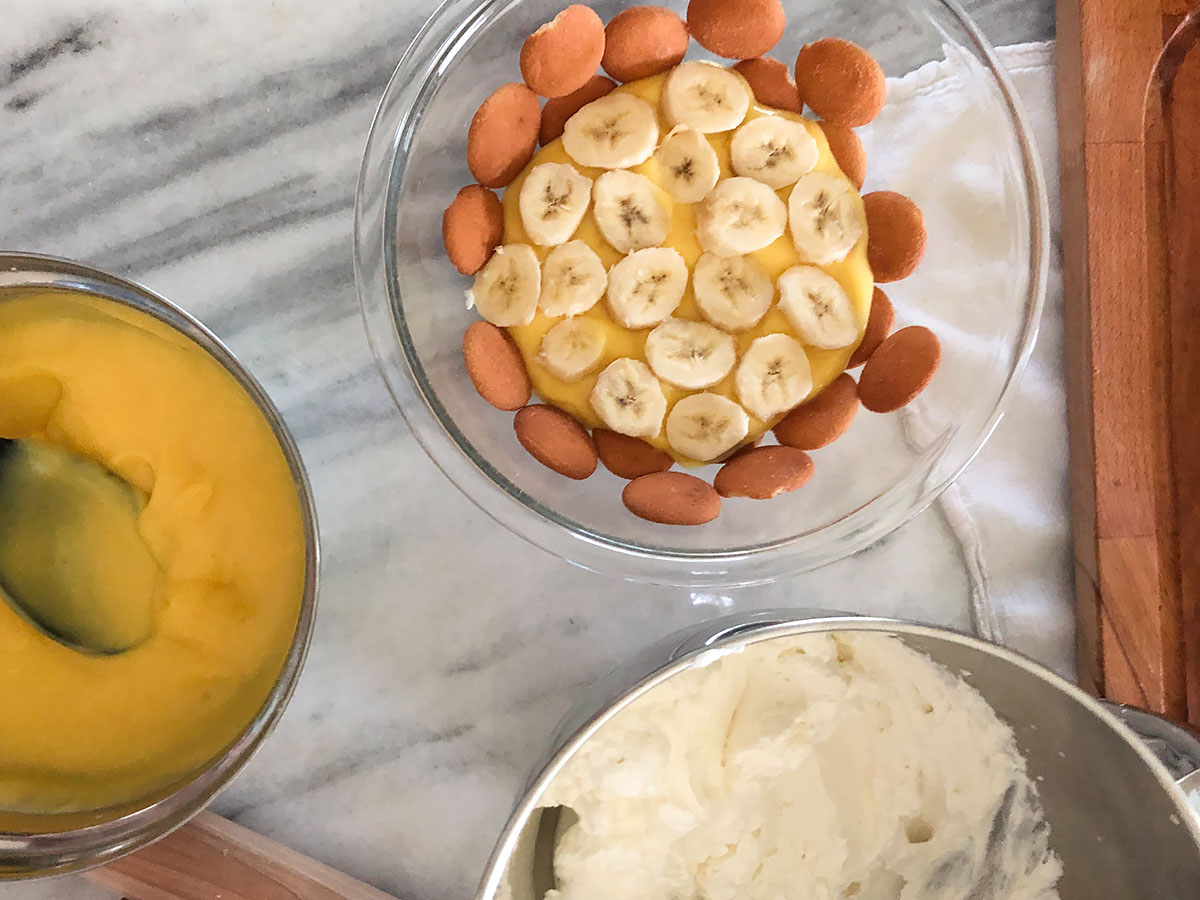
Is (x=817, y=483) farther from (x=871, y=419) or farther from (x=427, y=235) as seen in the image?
(x=427, y=235)

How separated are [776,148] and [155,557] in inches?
22.4

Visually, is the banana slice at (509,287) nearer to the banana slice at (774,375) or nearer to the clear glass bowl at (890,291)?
the clear glass bowl at (890,291)

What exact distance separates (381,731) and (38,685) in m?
0.26

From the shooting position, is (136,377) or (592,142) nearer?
(136,377)

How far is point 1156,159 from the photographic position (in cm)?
78

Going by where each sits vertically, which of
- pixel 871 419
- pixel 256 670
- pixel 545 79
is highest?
pixel 545 79

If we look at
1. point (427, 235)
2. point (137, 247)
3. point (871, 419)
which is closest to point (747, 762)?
point (871, 419)

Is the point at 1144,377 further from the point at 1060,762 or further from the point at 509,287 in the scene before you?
the point at 509,287

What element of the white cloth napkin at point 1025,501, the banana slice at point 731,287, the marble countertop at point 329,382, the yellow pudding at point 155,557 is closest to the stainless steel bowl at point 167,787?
the yellow pudding at point 155,557

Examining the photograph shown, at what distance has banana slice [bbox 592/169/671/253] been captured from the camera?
2.58 ft

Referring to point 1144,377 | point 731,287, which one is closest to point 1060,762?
point 1144,377

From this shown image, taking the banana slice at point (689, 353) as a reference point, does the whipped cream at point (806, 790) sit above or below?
below

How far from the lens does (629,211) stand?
793mm

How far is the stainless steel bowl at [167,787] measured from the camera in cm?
58
